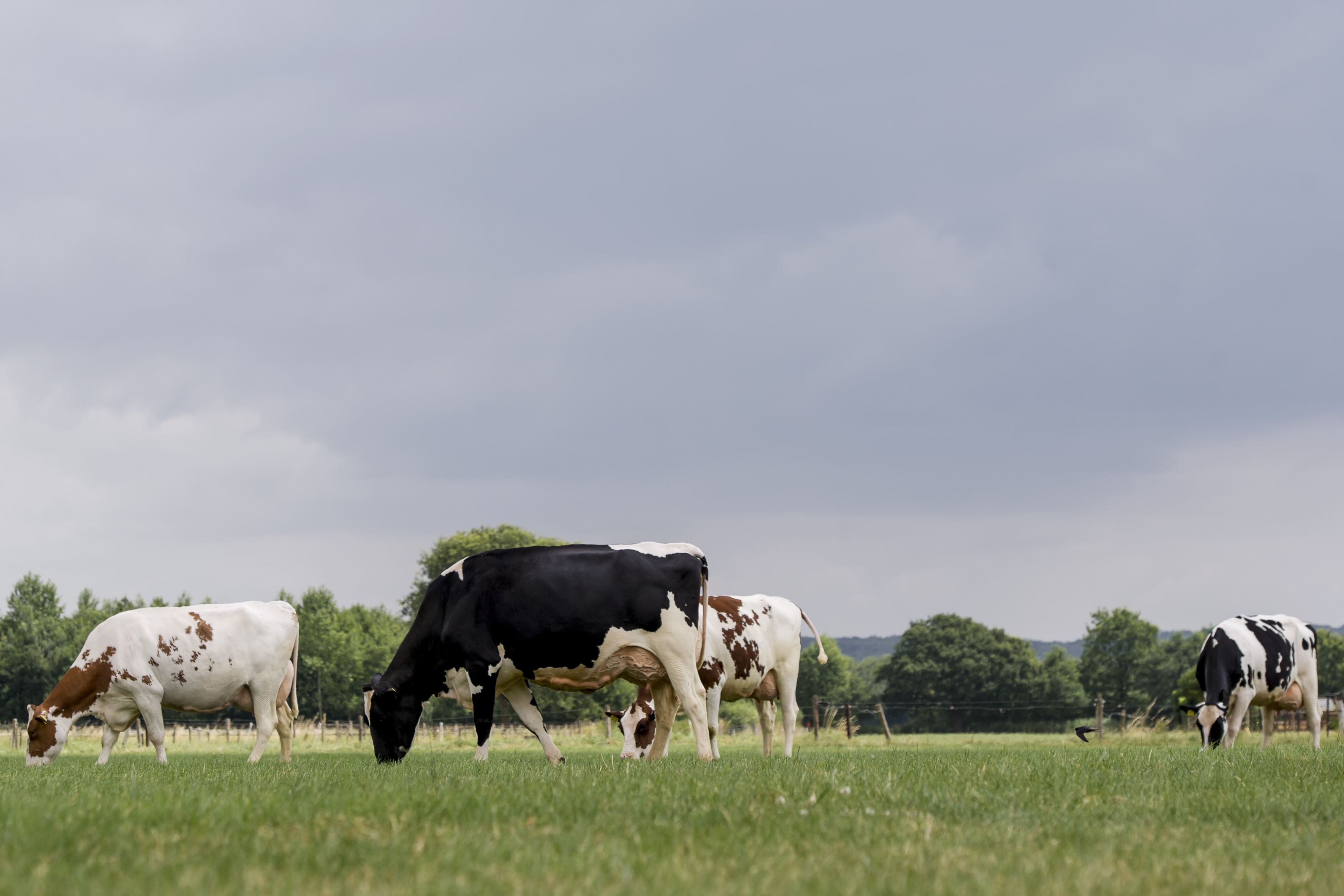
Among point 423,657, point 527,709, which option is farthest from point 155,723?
point 527,709

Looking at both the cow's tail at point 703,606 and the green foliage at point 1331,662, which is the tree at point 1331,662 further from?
the cow's tail at point 703,606

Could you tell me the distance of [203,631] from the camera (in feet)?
59.0

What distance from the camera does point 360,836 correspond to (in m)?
4.80

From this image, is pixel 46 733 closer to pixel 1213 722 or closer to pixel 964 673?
pixel 1213 722

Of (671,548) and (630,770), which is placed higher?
(671,548)

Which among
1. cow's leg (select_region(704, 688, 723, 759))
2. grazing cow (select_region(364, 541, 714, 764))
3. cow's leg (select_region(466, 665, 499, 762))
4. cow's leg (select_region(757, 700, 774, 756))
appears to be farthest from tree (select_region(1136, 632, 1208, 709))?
cow's leg (select_region(466, 665, 499, 762))

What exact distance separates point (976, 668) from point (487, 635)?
87.7 meters

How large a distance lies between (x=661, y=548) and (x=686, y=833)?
779 centimetres

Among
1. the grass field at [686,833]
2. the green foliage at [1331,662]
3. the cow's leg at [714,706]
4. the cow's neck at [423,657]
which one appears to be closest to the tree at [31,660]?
the cow's leg at [714,706]

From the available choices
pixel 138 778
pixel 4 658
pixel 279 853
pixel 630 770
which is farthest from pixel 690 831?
pixel 4 658

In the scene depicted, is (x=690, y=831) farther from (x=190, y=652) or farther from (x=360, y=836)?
(x=190, y=652)

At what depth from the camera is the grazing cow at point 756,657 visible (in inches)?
700

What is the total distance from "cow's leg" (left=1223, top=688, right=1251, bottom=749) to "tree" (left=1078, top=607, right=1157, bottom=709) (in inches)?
3147

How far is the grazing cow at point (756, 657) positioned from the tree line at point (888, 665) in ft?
165
